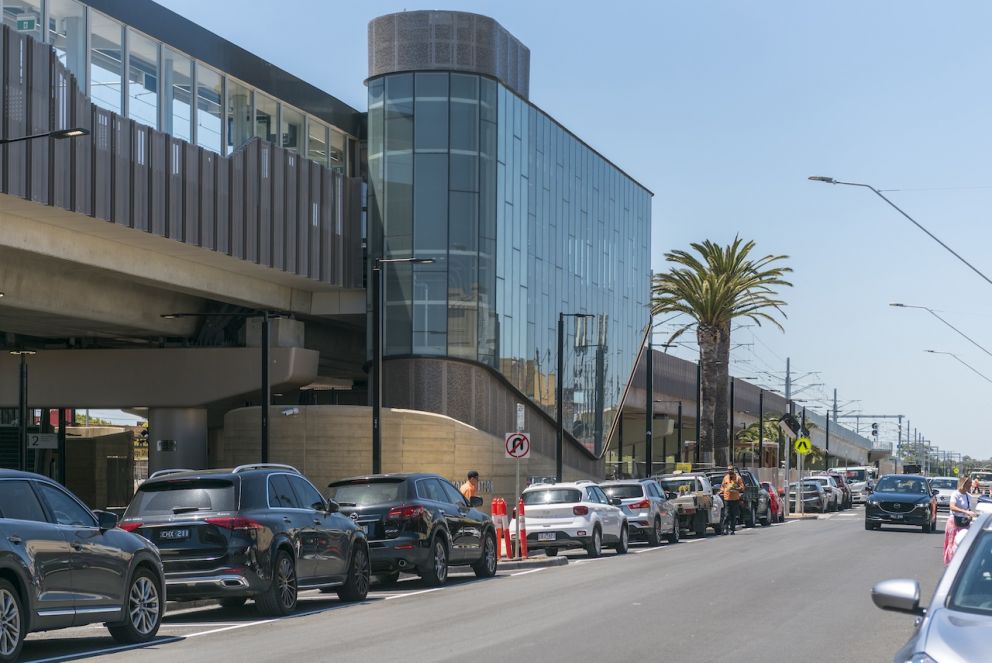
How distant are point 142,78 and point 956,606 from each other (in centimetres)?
3466

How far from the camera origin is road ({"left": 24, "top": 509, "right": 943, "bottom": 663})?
13.3m

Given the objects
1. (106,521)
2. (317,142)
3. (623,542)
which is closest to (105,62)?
(317,142)

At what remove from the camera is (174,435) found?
50.5 metres

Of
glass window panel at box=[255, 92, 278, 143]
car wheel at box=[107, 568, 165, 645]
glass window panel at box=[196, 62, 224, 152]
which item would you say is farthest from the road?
glass window panel at box=[255, 92, 278, 143]

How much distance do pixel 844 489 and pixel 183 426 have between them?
35.4 metres

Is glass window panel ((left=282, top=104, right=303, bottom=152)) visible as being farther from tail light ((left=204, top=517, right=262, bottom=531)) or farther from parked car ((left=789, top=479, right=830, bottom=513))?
tail light ((left=204, top=517, right=262, bottom=531))

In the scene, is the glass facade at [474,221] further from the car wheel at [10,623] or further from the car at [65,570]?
the car wheel at [10,623]

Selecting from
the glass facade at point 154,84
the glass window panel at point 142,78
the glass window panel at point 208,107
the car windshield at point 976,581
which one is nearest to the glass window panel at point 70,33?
the glass facade at point 154,84

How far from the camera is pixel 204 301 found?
48531 millimetres

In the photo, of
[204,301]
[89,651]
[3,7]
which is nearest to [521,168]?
[204,301]

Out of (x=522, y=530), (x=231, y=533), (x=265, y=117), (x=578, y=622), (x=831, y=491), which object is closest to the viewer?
(x=578, y=622)

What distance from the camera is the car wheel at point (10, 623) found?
12031mm

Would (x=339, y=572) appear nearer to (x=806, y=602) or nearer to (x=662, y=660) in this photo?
(x=806, y=602)

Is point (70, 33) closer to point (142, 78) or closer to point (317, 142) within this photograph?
point (142, 78)
